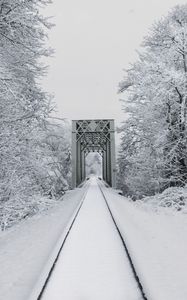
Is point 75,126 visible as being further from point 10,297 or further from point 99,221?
point 10,297

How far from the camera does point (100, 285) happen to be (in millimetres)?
3607

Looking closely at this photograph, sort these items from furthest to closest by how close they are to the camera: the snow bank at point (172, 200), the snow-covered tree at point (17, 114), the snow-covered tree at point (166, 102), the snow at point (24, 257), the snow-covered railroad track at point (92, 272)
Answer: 1. the snow-covered tree at point (166, 102)
2. the snow bank at point (172, 200)
3. the snow-covered tree at point (17, 114)
4. the snow at point (24, 257)
5. the snow-covered railroad track at point (92, 272)

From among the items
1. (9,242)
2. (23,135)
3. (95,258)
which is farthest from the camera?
(23,135)

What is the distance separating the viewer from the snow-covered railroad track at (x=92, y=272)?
3354 millimetres

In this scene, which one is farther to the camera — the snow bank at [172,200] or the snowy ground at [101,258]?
the snow bank at [172,200]

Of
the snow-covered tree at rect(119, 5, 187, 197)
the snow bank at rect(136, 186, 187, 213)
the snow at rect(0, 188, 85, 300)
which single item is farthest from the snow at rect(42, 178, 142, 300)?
the snow-covered tree at rect(119, 5, 187, 197)

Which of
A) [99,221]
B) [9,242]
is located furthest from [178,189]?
[9,242]

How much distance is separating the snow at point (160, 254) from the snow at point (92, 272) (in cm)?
18

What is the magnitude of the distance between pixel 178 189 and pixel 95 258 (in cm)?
864

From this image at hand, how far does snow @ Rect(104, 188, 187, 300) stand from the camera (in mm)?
3459

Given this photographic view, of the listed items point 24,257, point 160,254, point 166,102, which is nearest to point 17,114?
point 24,257

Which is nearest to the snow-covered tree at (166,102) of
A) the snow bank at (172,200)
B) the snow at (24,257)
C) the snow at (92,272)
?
the snow bank at (172,200)

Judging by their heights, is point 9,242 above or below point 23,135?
below

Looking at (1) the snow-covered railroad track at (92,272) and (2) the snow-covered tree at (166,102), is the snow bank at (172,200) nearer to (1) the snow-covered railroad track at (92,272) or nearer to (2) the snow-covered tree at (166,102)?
(2) the snow-covered tree at (166,102)
